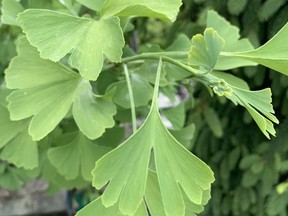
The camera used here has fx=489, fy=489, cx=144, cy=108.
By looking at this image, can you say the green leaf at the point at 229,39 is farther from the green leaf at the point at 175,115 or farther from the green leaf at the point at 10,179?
the green leaf at the point at 10,179

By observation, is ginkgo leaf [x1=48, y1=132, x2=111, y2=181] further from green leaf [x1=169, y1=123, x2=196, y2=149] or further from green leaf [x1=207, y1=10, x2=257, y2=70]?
green leaf [x1=207, y1=10, x2=257, y2=70]

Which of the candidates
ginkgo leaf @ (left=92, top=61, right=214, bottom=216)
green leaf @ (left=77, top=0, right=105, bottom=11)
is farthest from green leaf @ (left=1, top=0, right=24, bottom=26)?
ginkgo leaf @ (left=92, top=61, right=214, bottom=216)

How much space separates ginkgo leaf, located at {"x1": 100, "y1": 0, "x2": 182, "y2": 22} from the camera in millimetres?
736

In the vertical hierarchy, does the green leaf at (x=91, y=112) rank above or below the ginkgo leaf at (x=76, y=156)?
above

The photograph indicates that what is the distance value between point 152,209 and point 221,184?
953 mm

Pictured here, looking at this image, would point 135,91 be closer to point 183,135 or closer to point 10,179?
point 183,135

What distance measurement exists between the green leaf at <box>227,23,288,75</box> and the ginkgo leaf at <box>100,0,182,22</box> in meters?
0.15

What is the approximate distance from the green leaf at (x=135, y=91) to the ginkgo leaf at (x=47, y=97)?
6 centimetres

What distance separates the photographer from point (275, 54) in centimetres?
77

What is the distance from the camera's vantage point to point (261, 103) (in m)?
0.76

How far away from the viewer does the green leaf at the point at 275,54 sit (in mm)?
761

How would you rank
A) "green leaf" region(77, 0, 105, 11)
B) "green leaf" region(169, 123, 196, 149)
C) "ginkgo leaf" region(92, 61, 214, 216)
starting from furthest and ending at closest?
"green leaf" region(169, 123, 196, 149) < "green leaf" region(77, 0, 105, 11) < "ginkgo leaf" region(92, 61, 214, 216)

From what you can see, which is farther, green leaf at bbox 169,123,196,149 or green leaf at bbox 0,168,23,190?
green leaf at bbox 0,168,23,190

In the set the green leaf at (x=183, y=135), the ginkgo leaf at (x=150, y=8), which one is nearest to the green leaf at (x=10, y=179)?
the green leaf at (x=183, y=135)
